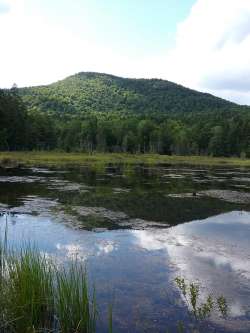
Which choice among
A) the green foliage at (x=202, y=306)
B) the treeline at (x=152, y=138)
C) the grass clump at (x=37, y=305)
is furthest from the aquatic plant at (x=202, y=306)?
the treeline at (x=152, y=138)

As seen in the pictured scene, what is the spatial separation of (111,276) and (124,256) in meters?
2.80

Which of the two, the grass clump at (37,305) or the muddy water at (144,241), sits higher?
the grass clump at (37,305)

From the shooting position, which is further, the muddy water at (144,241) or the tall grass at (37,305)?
the muddy water at (144,241)

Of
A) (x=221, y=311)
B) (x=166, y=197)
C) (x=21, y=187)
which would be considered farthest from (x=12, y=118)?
(x=221, y=311)

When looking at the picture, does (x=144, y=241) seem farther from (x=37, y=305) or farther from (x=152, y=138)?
(x=152, y=138)

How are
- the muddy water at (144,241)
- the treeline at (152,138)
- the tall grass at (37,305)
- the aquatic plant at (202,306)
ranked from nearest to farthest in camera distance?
1. the tall grass at (37,305)
2. the aquatic plant at (202,306)
3. the muddy water at (144,241)
4. the treeline at (152,138)

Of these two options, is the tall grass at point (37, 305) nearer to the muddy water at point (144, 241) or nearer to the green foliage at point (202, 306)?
the muddy water at point (144, 241)

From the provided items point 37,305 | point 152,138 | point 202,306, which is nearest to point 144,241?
point 202,306

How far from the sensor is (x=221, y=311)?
37.9 feet

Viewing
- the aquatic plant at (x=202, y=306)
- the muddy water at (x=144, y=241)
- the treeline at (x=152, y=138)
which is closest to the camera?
the aquatic plant at (x=202, y=306)

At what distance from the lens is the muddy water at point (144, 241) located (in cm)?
1195

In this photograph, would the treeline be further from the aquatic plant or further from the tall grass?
the tall grass

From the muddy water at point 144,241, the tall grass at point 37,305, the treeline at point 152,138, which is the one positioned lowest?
the muddy water at point 144,241

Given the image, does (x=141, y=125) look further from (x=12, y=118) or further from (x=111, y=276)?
(x=111, y=276)
